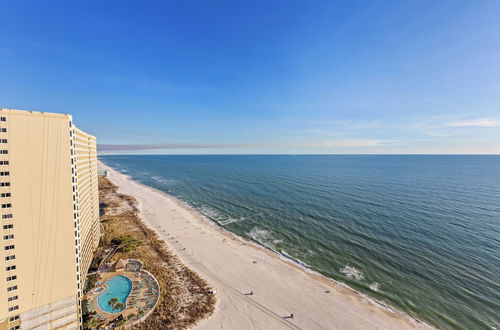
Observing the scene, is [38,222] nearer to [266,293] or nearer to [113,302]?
[113,302]

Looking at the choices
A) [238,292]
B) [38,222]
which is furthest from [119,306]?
[238,292]

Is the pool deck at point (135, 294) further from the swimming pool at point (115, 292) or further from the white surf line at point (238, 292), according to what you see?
the white surf line at point (238, 292)

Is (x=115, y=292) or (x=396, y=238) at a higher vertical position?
(x=396, y=238)

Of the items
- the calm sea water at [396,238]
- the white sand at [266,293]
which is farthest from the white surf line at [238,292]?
the calm sea water at [396,238]

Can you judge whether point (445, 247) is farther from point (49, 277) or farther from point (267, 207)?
point (49, 277)

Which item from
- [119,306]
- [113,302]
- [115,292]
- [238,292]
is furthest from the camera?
[238,292]

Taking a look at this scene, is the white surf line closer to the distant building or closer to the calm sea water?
the calm sea water
